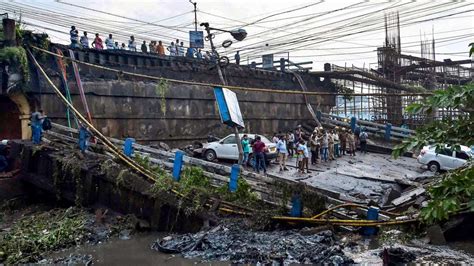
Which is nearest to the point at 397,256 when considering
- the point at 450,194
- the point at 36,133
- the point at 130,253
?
the point at 450,194

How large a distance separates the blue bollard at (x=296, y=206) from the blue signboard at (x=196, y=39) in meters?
16.6

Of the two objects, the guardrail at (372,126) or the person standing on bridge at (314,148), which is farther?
the guardrail at (372,126)

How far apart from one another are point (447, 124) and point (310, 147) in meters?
17.1

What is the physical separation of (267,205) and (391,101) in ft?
75.9

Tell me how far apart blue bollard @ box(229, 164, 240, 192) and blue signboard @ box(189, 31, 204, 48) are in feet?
50.8

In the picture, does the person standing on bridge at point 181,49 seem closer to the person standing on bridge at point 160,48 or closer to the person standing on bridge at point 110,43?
the person standing on bridge at point 160,48

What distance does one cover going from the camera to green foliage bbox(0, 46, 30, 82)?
16.1m

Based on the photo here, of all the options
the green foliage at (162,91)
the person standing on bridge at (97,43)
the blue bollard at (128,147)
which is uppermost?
the person standing on bridge at (97,43)

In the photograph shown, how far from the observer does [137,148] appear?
46.3 feet

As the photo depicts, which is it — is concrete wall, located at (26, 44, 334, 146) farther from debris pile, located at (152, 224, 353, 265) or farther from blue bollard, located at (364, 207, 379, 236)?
blue bollard, located at (364, 207, 379, 236)

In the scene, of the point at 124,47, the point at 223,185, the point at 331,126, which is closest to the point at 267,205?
the point at 223,185

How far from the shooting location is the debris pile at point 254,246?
870 cm

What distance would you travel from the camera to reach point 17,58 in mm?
16422

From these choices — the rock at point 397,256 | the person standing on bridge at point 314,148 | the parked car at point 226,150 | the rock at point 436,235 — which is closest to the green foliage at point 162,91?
the parked car at point 226,150
